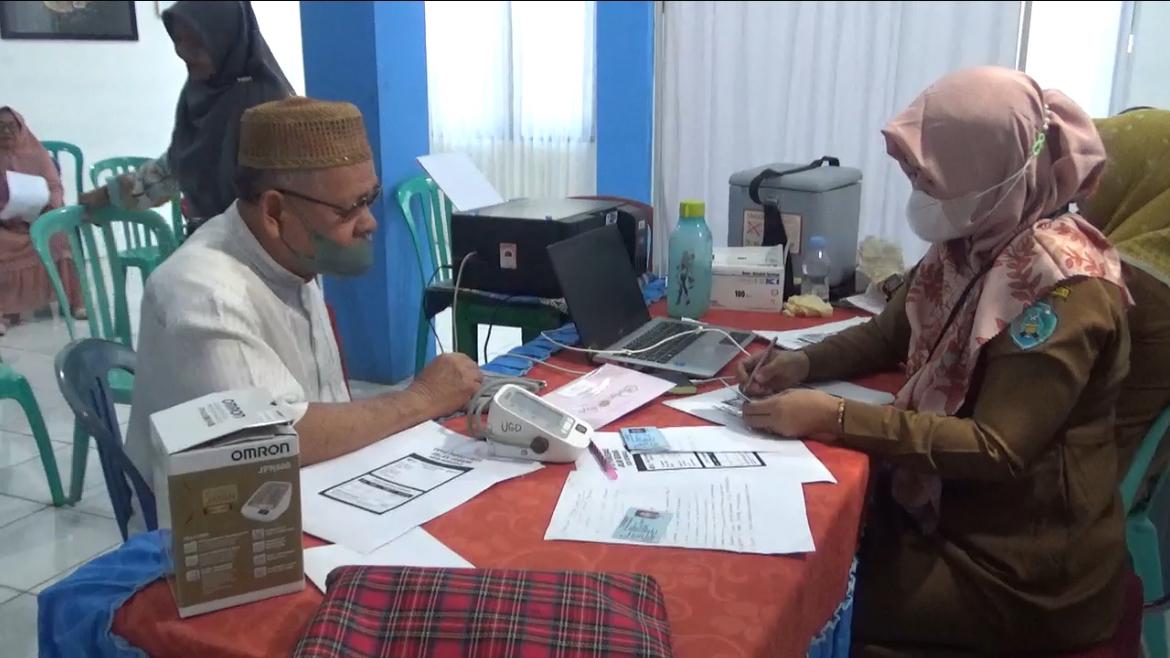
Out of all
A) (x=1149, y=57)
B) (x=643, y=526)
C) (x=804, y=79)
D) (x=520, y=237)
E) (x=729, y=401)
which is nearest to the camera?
(x=643, y=526)

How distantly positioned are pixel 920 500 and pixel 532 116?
3.68 meters

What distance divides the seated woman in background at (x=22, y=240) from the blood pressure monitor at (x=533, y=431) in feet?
4.56

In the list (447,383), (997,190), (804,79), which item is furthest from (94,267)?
(804,79)

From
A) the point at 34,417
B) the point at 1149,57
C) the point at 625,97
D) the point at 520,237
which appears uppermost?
the point at 1149,57

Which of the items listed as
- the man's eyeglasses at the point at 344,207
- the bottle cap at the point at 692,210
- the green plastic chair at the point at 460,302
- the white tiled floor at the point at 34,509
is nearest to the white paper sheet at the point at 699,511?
the man's eyeglasses at the point at 344,207

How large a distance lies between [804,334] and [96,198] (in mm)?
1808

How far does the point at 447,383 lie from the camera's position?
1455 millimetres

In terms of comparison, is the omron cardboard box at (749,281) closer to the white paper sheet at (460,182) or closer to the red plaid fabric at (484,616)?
the white paper sheet at (460,182)

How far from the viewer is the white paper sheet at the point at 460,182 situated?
8.38 feet

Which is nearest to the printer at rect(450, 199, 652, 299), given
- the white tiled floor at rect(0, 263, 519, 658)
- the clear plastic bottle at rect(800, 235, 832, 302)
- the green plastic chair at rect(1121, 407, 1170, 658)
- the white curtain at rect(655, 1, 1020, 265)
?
the clear plastic bottle at rect(800, 235, 832, 302)

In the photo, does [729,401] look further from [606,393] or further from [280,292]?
[280,292]

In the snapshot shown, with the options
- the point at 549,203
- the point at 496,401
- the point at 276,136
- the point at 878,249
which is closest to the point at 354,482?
the point at 496,401

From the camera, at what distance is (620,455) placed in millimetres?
1291

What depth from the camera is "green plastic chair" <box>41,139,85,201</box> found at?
209 centimetres
